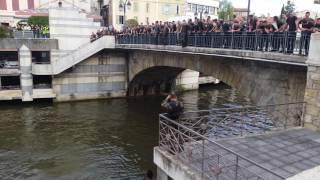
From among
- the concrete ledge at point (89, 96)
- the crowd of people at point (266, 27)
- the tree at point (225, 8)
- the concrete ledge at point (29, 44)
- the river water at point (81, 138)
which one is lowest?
the river water at point (81, 138)

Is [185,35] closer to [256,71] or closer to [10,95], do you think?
[256,71]

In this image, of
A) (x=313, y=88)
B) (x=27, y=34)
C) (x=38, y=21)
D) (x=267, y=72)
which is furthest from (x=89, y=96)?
(x=313, y=88)

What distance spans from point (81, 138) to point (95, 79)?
11753mm

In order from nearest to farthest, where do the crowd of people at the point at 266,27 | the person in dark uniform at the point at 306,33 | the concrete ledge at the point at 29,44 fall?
1. the person in dark uniform at the point at 306,33
2. the crowd of people at the point at 266,27
3. the concrete ledge at the point at 29,44

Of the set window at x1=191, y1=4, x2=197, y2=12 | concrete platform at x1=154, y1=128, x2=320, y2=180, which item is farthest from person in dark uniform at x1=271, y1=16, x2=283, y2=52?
window at x1=191, y1=4, x2=197, y2=12

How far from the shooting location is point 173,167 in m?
8.26

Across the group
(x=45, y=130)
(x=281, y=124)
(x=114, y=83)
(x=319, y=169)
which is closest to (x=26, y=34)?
(x=114, y=83)

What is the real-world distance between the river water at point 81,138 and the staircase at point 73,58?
2.89 m

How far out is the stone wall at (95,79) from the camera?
2902cm

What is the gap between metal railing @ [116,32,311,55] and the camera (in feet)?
36.0

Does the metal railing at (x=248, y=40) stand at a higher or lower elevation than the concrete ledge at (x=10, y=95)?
higher

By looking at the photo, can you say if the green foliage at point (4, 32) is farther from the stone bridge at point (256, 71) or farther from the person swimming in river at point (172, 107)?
the person swimming in river at point (172, 107)

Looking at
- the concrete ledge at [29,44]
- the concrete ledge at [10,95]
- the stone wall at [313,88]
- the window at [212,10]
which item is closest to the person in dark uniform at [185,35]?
the stone wall at [313,88]

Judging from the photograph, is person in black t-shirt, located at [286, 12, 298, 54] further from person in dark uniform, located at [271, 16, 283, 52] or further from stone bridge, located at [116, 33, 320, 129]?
stone bridge, located at [116, 33, 320, 129]
